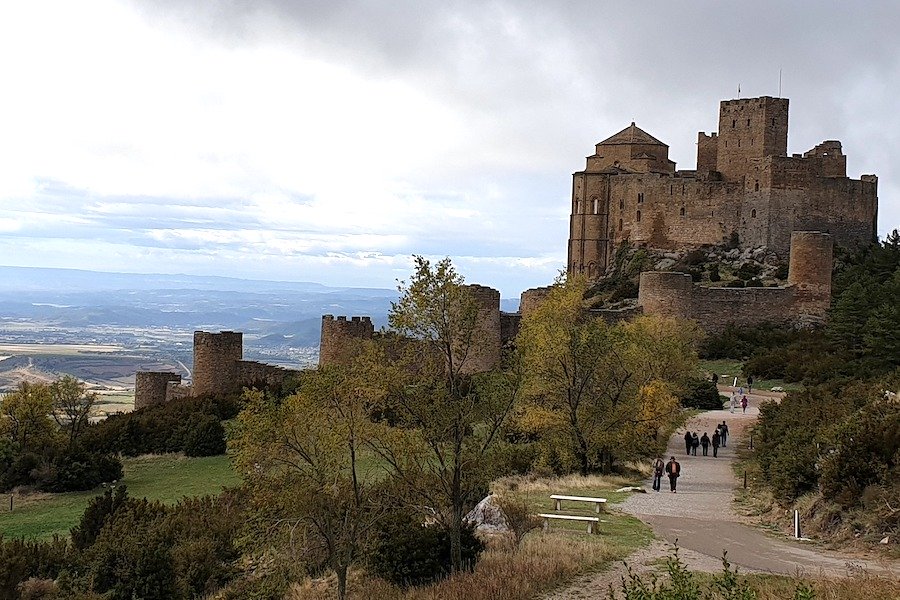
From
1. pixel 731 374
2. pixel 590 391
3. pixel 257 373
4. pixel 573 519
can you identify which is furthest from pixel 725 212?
pixel 573 519

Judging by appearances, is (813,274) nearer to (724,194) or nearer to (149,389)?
Result: (724,194)

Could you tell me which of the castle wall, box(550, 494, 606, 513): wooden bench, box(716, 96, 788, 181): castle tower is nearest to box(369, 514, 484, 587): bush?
box(550, 494, 606, 513): wooden bench

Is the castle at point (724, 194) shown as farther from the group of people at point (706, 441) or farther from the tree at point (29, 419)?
the tree at point (29, 419)

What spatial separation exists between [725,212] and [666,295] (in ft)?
44.3

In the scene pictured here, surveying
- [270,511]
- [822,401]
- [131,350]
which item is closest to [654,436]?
[822,401]

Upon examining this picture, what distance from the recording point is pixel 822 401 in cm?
2322

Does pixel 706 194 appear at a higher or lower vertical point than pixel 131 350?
higher

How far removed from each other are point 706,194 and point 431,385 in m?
46.5

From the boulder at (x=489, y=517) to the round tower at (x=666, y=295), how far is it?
3019 centimetres

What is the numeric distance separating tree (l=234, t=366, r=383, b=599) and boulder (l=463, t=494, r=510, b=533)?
2.74 meters

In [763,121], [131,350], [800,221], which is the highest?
[763,121]

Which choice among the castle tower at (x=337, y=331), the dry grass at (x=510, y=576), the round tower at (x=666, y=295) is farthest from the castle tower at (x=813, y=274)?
the dry grass at (x=510, y=576)

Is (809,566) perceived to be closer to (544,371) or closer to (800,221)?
(544,371)

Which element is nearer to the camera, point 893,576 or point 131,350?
point 893,576
